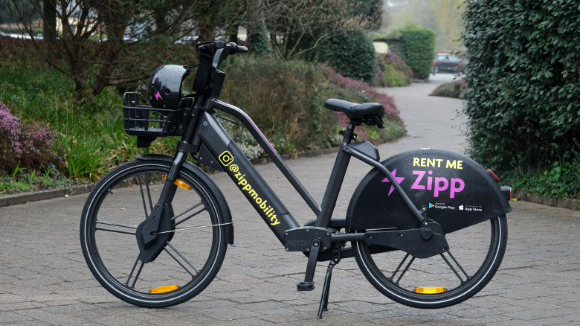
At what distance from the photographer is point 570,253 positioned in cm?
743

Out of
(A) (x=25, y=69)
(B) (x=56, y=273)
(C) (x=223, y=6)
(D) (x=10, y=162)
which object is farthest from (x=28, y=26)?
(B) (x=56, y=273)

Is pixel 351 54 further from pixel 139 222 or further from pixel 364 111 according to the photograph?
pixel 364 111

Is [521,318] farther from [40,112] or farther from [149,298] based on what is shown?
[40,112]

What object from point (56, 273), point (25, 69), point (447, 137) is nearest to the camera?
point (56, 273)

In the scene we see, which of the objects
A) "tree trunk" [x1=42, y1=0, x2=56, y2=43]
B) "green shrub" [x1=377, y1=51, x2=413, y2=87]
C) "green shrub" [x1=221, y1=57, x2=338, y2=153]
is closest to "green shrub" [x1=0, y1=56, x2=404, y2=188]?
"green shrub" [x1=221, y1=57, x2=338, y2=153]

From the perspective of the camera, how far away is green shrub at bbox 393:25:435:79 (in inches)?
1843

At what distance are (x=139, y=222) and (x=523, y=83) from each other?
5.23m

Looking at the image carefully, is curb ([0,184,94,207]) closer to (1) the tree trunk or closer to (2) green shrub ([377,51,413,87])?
(1) the tree trunk

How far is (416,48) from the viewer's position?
46.9 meters

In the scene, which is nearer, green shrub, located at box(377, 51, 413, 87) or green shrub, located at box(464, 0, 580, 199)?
green shrub, located at box(464, 0, 580, 199)

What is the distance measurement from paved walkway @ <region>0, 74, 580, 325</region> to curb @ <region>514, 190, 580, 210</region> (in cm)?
55

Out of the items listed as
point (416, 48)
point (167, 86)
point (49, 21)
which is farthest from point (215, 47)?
point (416, 48)

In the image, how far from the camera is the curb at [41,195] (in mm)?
9602

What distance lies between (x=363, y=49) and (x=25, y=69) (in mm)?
17927
